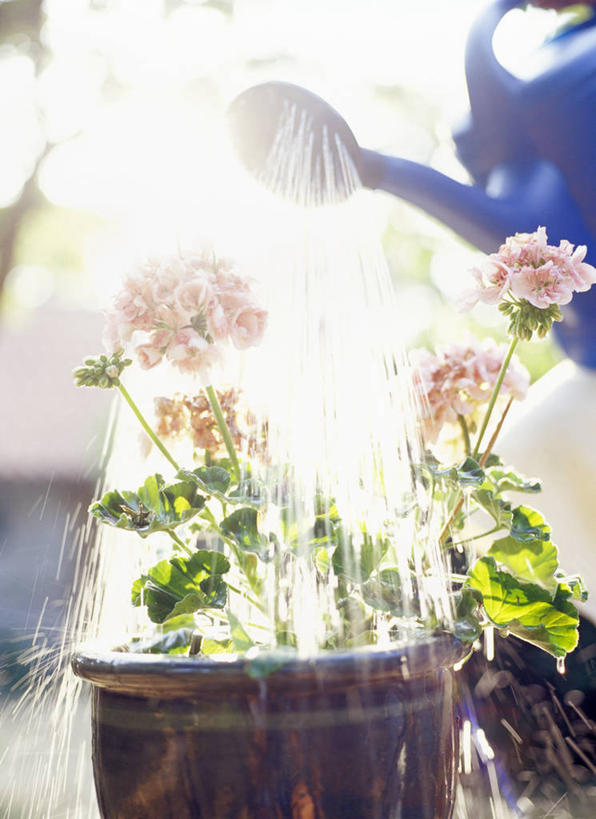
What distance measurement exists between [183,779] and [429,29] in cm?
173

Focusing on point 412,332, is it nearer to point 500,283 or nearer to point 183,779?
point 500,283

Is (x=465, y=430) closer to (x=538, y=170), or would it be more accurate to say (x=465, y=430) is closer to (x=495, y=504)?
(x=495, y=504)

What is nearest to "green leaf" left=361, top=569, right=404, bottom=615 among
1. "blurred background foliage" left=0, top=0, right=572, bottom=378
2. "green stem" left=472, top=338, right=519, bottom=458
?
"green stem" left=472, top=338, right=519, bottom=458

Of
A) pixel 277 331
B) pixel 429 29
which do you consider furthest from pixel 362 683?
pixel 429 29

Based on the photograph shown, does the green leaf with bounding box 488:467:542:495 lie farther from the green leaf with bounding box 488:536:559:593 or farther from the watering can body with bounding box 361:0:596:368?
the watering can body with bounding box 361:0:596:368

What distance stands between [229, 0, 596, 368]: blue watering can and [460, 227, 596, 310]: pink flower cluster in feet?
1.47

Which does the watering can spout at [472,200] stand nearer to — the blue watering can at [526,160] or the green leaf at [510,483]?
the blue watering can at [526,160]

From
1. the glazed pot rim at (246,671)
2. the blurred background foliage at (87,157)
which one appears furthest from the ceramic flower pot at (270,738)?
the blurred background foliage at (87,157)

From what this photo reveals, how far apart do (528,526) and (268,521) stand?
0.28m

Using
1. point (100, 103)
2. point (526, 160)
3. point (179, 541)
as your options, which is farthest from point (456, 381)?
point (100, 103)

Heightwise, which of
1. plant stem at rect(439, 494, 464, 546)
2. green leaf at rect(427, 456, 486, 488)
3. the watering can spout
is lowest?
plant stem at rect(439, 494, 464, 546)

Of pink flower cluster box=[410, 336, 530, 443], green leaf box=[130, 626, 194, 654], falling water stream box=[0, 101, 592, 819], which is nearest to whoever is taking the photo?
green leaf box=[130, 626, 194, 654]

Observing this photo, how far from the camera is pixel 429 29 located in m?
1.68

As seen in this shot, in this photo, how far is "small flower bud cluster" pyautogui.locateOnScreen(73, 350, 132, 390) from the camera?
0.73 metres
